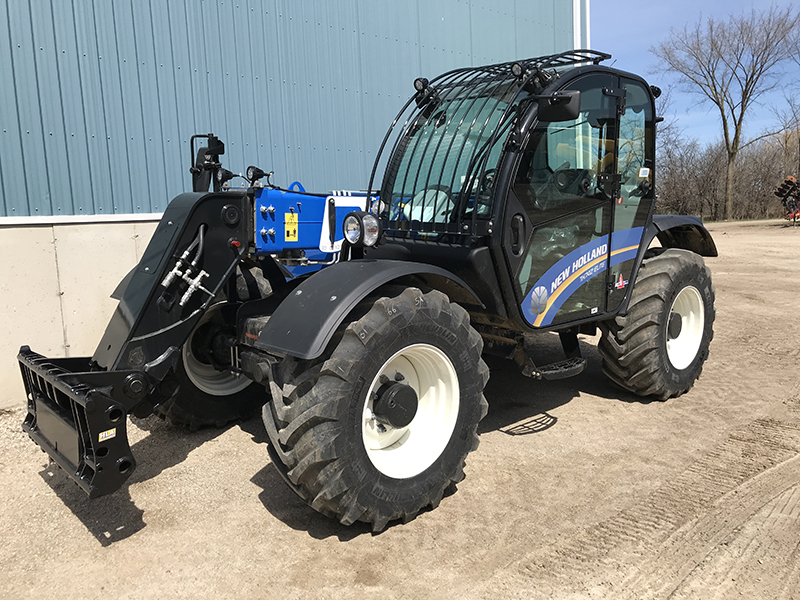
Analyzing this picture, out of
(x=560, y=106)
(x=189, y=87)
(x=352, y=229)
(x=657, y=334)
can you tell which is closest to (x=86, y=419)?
(x=352, y=229)

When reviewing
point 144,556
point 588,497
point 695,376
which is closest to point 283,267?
point 144,556

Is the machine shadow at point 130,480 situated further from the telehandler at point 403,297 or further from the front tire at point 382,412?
the front tire at point 382,412

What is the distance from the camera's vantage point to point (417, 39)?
801 centimetres

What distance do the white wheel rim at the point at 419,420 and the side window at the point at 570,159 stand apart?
45.7 inches

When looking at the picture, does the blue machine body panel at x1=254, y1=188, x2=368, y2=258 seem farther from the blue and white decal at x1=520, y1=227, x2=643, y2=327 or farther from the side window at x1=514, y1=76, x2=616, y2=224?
the blue and white decal at x1=520, y1=227, x2=643, y2=327

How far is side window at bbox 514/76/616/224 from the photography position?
3.88 metres

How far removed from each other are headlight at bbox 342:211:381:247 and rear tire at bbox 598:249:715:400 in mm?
2173

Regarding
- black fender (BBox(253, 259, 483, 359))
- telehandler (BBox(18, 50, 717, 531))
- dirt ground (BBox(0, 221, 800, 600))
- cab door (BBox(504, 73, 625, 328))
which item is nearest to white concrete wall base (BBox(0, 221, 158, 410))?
dirt ground (BBox(0, 221, 800, 600))

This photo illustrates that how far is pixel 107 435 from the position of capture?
2.98 meters

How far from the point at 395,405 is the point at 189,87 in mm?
4415

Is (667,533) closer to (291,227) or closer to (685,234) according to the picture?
(291,227)

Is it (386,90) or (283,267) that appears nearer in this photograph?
(283,267)

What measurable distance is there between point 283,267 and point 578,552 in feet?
8.47

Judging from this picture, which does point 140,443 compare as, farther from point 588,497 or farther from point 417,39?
point 417,39
